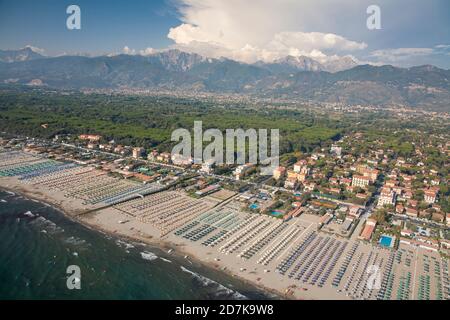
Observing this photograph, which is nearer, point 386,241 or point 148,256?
point 148,256

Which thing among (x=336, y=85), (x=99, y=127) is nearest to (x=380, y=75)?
(x=336, y=85)

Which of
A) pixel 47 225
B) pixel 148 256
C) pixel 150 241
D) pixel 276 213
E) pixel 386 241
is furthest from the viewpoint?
pixel 276 213

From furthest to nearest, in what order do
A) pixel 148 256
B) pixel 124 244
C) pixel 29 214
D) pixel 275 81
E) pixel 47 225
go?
pixel 275 81 → pixel 29 214 → pixel 47 225 → pixel 124 244 → pixel 148 256

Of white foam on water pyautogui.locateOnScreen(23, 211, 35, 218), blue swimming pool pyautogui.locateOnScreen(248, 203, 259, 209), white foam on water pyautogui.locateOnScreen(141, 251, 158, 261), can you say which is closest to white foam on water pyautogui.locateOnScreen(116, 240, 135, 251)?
white foam on water pyautogui.locateOnScreen(141, 251, 158, 261)

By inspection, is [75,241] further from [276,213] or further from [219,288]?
[276,213]

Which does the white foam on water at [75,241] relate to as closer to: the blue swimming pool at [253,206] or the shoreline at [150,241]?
the shoreline at [150,241]

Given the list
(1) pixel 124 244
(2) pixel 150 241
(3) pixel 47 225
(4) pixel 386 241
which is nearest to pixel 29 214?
(3) pixel 47 225

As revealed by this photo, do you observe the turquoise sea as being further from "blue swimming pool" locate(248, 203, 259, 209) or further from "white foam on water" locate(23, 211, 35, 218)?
"blue swimming pool" locate(248, 203, 259, 209)
